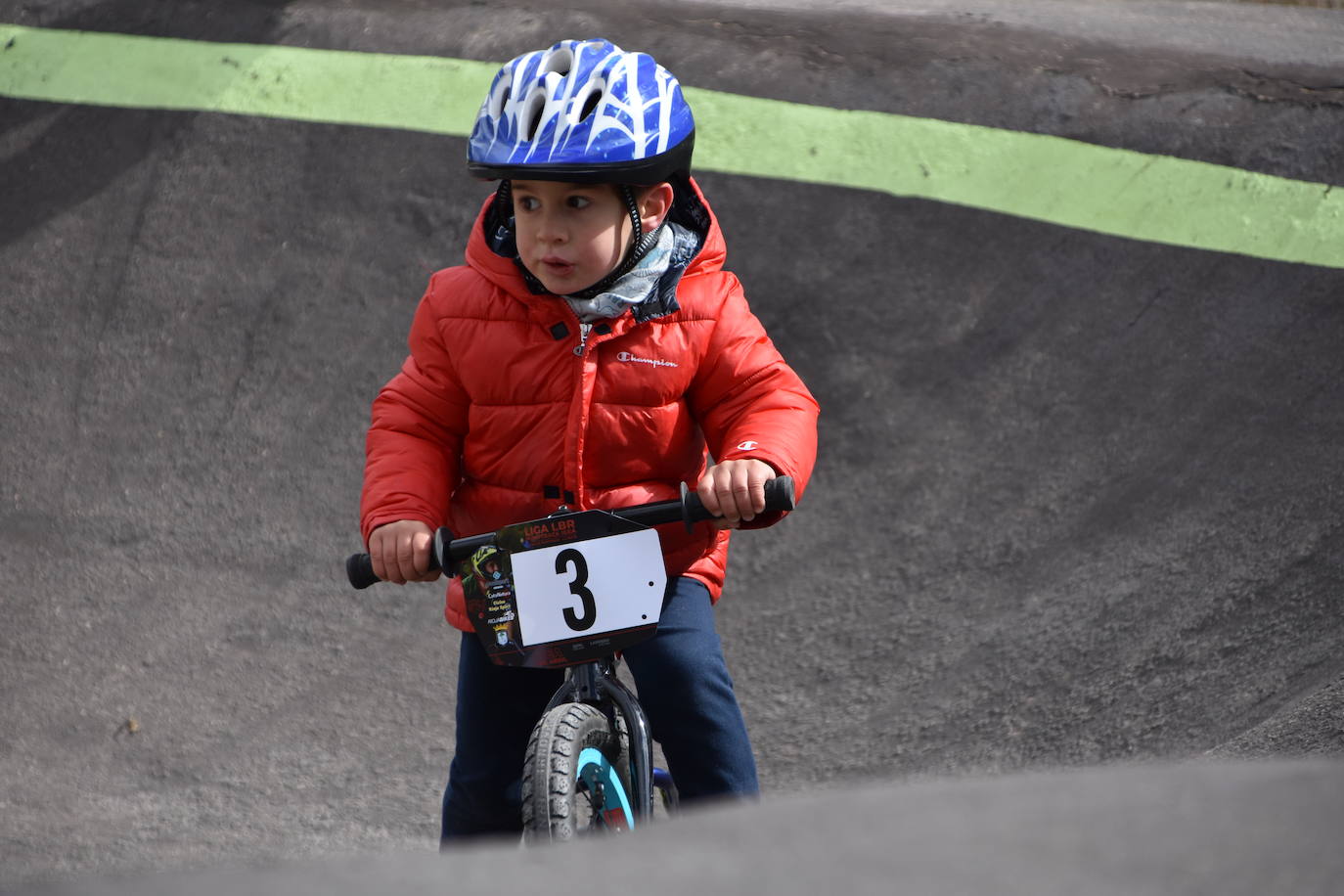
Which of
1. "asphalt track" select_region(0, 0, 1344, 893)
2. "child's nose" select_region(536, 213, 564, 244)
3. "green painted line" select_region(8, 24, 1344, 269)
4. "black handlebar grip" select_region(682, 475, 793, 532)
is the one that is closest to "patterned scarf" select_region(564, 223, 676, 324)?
"child's nose" select_region(536, 213, 564, 244)

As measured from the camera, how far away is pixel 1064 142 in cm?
720

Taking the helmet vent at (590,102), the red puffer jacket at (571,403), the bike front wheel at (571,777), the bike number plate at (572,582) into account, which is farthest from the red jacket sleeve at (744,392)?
the bike front wheel at (571,777)

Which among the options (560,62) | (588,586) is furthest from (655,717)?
(560,62)

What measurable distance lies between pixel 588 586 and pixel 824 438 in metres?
3.35

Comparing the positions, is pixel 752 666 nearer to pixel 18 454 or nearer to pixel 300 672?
pixel 300 672

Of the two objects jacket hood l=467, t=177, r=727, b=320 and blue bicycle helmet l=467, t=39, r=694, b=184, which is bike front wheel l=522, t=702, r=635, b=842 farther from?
blue bicycle helmet l=467, t=39, r=694, b=184

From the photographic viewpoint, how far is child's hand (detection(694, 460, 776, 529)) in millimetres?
2947

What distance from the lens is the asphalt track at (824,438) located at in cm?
484

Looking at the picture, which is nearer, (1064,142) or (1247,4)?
(1064,142)

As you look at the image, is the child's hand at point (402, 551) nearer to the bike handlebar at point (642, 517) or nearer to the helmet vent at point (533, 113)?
the bike handlebar at point (642, 517)

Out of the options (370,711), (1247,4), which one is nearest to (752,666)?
(370,711)

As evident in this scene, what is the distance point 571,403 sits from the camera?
10.6ft

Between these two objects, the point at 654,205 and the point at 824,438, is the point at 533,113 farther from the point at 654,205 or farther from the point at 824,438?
the point at 824,438

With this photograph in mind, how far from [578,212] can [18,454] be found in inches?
161
